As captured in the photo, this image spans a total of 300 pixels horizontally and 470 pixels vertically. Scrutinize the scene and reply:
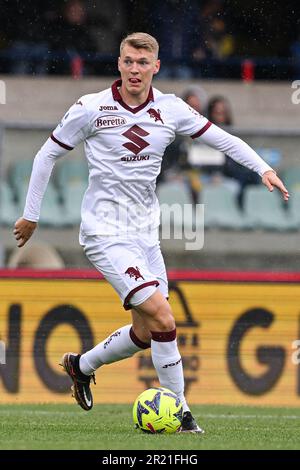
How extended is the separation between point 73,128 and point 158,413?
176 cm

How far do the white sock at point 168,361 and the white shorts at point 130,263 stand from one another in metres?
0.27

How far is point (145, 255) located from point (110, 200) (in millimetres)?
409

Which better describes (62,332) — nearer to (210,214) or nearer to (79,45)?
(210,214)

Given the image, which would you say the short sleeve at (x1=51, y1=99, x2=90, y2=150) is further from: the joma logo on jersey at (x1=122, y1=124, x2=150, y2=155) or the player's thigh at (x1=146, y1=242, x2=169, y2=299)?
the player's thigh at (x1=146, y1=242, x2=169, y2=299)

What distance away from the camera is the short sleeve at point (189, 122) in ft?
24.0

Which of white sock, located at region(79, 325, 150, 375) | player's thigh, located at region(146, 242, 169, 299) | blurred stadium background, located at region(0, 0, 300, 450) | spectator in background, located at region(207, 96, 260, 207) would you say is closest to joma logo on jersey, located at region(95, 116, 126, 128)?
player's thigh, located at region(146, 242, 169, 299)

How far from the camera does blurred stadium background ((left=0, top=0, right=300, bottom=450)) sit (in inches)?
400

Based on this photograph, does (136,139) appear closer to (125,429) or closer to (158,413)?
(158,413)

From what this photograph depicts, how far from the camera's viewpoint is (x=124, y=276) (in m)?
7.09

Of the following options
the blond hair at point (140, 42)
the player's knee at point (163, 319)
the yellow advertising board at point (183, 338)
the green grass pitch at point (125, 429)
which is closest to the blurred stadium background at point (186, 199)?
the yellow advertising board at point (183, 338)

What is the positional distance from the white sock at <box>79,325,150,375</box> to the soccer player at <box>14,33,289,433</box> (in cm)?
42

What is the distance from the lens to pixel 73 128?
23.5 feet

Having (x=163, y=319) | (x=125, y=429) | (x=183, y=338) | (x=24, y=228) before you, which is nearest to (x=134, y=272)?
(x=163, y=319)
